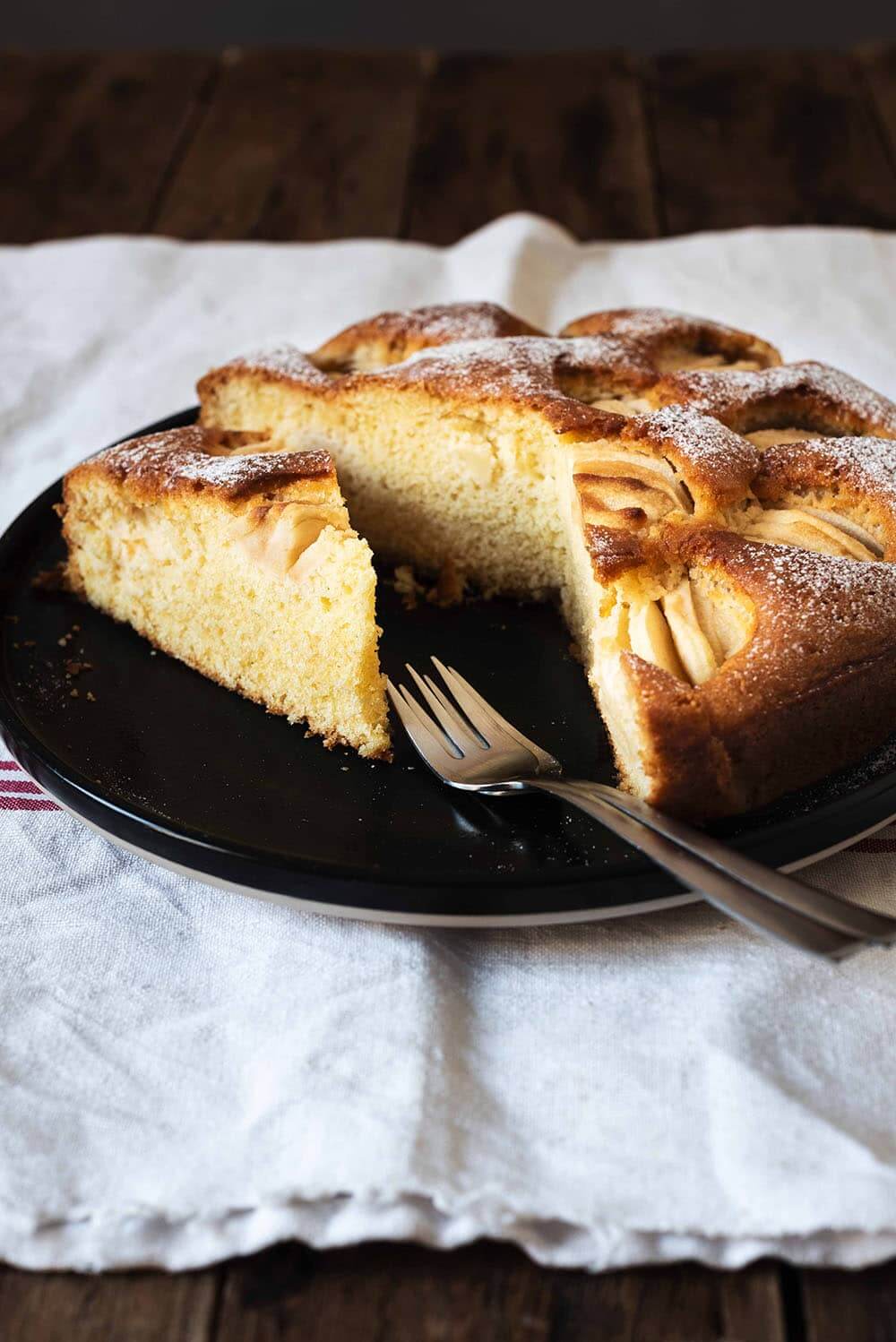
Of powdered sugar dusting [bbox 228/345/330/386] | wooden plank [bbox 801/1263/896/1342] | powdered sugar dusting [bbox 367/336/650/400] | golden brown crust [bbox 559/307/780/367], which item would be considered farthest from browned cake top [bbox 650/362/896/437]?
wooden plank [bbox 801/1263/896/1342]

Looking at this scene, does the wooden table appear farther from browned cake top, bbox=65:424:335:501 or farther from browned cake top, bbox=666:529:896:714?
browned cake top, bbox=666:529:896:714

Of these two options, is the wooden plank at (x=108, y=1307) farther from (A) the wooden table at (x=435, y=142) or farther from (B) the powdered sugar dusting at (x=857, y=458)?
(A) the wooden table at (x=435, y=142)

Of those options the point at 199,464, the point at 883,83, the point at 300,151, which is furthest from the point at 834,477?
the point at 883,83

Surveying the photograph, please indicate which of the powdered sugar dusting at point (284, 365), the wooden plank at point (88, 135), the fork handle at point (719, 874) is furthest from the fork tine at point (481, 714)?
the wooden plank at point (88, 135)

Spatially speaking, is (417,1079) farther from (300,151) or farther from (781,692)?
(300,151)

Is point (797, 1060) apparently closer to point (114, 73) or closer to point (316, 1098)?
point (316, 1098)

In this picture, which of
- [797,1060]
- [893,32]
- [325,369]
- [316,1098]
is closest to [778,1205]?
[797,1060]
